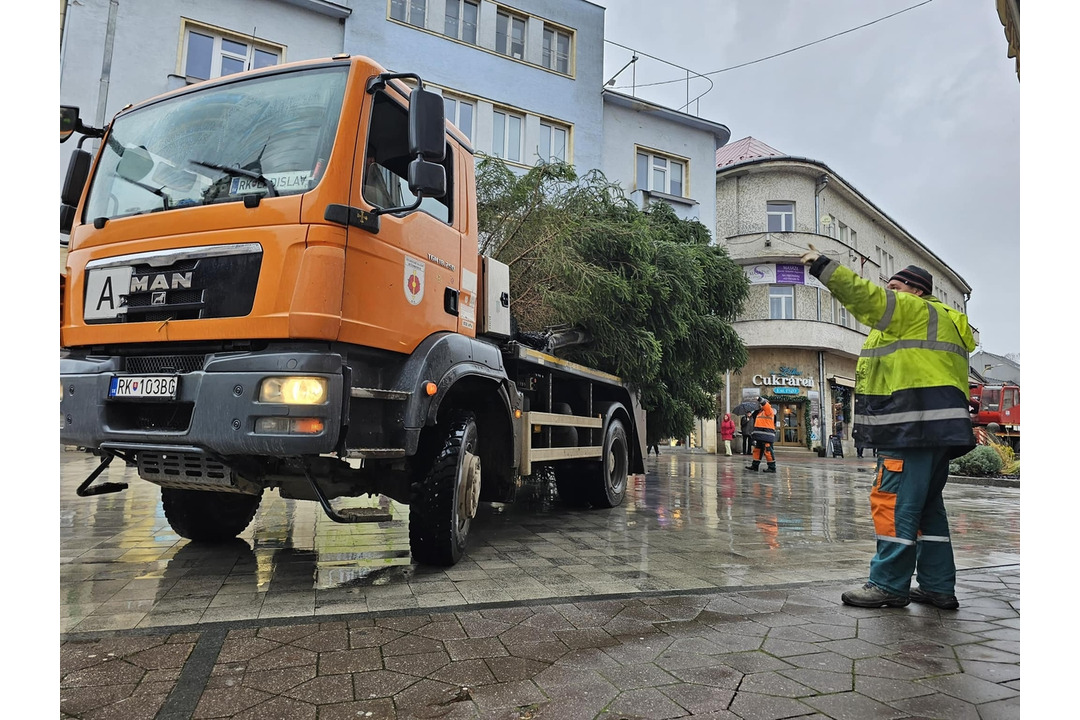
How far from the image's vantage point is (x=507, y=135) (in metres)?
18.0

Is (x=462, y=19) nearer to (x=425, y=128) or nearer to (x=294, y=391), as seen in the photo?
(x=425, y=128)

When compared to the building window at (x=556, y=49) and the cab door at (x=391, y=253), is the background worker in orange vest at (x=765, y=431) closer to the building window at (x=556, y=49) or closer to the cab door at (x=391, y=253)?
the building window at (x=556, y=49)

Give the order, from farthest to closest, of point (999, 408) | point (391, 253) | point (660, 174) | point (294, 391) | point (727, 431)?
point (727, 431) → point (999, 408) → point (660, 174) → point (391, 253) → point (294, 391)

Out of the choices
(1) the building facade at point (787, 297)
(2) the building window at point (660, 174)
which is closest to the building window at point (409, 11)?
(2) the building window at point (660, 174)

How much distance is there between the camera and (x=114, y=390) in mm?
3529

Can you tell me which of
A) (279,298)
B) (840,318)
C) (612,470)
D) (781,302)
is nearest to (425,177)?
(279,298)

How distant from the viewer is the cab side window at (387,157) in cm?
387

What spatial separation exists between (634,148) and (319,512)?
1626 cm

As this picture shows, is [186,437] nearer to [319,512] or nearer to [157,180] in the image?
[157,180]

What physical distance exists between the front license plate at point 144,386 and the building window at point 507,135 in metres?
15.0

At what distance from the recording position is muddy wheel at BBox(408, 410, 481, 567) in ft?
13.8

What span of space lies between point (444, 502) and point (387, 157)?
80.1 inches

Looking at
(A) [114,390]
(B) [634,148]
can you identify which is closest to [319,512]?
(A) [114,390]

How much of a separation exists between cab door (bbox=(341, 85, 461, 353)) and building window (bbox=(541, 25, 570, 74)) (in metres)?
15.9
